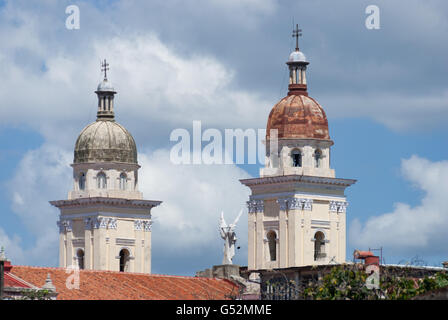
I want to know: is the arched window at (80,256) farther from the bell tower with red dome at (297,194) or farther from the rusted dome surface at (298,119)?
the rusted dome surface at (298,119)

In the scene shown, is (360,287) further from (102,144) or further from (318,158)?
(102,144)

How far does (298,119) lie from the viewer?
359 ft

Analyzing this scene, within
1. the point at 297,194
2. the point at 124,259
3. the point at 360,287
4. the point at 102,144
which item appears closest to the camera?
the point at 360,287

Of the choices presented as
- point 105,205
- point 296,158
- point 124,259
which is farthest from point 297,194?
point 124,259

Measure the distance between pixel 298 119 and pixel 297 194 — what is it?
4.51 metres

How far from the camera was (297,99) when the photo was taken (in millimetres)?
110375

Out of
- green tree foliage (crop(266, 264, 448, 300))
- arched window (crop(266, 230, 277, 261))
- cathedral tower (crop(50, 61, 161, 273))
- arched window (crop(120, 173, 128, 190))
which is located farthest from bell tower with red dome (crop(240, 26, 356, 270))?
green tree foliage (crop(266, 264, 448, 300))

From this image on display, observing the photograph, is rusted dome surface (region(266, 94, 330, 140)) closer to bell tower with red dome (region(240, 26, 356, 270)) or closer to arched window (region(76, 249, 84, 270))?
bell tower with red dome (region(240, 26, 356, 270))

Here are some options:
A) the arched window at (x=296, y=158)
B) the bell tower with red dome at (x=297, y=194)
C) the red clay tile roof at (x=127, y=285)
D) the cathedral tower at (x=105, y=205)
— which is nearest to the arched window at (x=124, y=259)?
the cathedral tower at (x=105, y=205)

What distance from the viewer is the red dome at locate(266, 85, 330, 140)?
109125 mm

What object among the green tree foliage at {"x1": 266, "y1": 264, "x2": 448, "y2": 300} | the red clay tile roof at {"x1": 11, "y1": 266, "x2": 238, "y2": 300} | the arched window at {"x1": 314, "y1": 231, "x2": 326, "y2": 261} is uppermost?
the arched window at {"x1": 314, "y1": 231, "x2": 326, "y2": 261}

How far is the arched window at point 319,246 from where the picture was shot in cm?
10900
